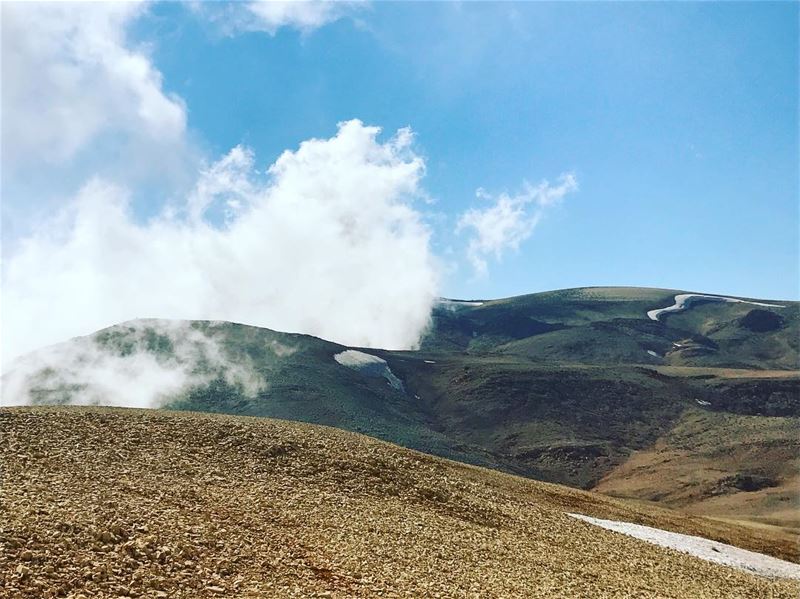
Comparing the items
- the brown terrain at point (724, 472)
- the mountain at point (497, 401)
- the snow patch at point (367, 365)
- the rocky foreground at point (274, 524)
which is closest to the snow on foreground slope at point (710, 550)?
Result: the rocky foreground at point (274, 524)

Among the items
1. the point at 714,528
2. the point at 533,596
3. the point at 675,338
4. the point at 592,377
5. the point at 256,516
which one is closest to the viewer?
the point at 533,596

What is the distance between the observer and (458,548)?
73.4 feet

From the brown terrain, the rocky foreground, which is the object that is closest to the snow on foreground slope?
the rocky foreground

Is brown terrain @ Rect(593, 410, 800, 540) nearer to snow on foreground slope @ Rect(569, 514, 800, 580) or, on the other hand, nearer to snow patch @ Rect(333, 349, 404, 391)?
snow on foreground slope @ Rect(569, 514, 800, 580)

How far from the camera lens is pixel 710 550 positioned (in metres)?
33.0

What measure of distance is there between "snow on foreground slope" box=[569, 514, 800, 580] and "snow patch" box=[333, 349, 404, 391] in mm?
71952

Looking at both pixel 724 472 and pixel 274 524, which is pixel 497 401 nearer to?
pixel 724 472

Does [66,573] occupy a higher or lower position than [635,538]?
higher

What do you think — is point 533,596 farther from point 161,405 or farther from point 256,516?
point 161,405

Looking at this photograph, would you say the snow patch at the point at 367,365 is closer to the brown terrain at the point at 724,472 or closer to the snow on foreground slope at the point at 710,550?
the brown terrain at the point at 724,472

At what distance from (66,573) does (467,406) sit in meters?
91.8

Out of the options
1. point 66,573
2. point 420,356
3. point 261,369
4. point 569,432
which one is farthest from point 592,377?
point 66,573

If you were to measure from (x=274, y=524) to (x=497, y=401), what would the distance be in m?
86.7

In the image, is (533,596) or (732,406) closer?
(533,596)
